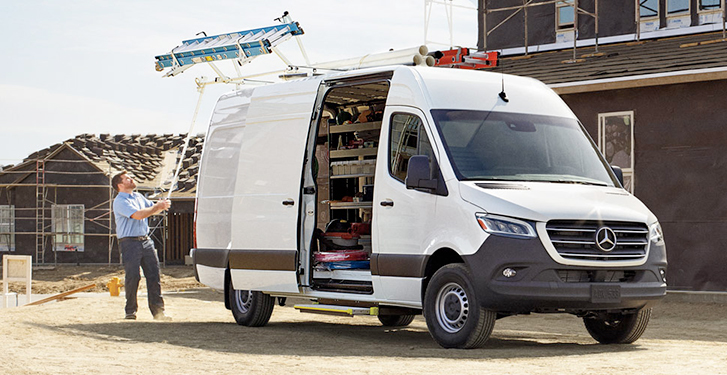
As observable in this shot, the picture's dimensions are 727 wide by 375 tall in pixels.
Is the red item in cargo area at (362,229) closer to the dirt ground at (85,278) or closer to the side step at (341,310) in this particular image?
the side step at (341,310)

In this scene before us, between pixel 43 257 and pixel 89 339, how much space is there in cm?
2748

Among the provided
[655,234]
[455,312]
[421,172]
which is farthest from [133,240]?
[655,234]

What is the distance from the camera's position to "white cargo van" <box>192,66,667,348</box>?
9.34 metres

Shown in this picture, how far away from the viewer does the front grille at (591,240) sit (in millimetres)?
9273

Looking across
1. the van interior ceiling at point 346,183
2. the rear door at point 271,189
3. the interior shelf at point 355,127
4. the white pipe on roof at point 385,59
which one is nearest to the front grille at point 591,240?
the van interior ceiling at point 346,183

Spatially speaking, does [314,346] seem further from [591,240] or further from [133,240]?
[133,240]

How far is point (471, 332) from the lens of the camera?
941 centimetres

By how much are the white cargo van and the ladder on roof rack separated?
5975 mm

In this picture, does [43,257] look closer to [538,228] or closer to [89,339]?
[89,339]

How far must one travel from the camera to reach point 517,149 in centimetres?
1019

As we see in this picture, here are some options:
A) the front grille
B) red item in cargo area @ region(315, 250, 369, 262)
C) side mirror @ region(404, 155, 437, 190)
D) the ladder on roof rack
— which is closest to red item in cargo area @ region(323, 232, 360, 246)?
red item in cargo area @ region(315, 250, 369, 262)

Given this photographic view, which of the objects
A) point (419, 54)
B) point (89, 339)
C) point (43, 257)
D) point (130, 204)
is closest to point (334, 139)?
point (419, 54)

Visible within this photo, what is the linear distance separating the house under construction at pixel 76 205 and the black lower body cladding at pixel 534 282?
2663 centimetres

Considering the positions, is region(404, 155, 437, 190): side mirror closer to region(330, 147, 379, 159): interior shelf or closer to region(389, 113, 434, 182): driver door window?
region(389, 113, 434, 182): driver door window
